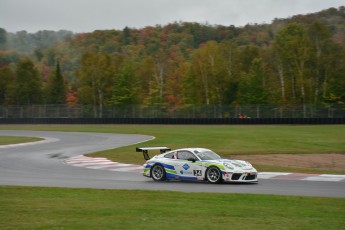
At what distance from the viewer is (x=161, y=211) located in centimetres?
1233

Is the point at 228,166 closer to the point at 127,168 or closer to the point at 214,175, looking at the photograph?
the point at 214,175

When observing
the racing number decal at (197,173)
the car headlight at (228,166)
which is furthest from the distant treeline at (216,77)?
the car headlight at (228,166)

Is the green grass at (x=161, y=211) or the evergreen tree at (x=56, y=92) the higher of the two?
the evergreen tree at (x=56, y=92)

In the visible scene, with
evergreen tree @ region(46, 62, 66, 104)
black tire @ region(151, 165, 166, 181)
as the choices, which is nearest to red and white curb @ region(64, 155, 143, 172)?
black tire @ region(151, 165, 166, 181)

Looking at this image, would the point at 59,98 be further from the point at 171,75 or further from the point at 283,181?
the point at 283,181

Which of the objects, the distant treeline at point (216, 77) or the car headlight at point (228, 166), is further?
the distant treeline at point (216, 77)

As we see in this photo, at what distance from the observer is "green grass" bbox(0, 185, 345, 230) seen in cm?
1062

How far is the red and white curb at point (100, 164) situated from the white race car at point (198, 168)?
4335 mm

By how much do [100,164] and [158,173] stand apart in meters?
7.90

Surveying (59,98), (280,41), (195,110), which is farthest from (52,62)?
(195,110)

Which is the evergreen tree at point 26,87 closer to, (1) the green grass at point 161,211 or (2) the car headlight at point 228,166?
(2) the car headlight at point 228,166

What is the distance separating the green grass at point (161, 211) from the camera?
10.6 meters

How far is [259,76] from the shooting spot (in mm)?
94062

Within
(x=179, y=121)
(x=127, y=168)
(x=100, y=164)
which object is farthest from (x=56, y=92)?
(x=127, y=168)
